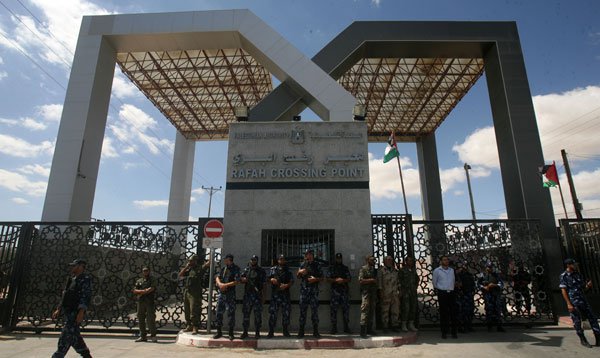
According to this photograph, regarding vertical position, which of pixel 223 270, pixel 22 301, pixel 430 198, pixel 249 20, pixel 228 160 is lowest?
pixel 22 301

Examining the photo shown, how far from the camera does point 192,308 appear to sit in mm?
7848

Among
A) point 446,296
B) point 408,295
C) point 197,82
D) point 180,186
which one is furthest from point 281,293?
point 180,186

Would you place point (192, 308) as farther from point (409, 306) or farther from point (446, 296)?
point (446, 296)

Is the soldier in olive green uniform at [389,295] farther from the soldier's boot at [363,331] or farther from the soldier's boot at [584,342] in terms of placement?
the soldier's boot at [584,342]

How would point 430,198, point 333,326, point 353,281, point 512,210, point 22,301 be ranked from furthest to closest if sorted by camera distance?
point 430,198
point 512,210
point 22,301
point 353,281
point 333,326

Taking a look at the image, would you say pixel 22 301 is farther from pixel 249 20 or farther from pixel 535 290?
pixel 535 290

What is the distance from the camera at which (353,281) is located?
26.7ft

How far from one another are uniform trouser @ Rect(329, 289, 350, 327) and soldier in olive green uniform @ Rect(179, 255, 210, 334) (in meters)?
2.94

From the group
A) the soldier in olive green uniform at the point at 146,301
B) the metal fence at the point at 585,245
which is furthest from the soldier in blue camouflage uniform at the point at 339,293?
the metal fence at the point at 585,245

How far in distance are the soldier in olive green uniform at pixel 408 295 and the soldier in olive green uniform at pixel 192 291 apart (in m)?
4.59

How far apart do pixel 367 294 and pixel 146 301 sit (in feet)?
15.9

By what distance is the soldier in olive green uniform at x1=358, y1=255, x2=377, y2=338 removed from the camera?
23.8 ft

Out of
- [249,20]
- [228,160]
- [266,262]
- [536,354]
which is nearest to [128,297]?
[266,262]

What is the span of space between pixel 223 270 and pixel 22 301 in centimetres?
540
